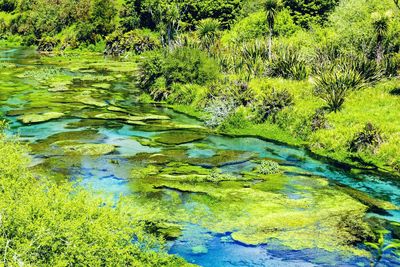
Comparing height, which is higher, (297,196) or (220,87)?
(220,87)

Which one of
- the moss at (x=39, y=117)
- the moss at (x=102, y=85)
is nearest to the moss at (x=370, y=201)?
the moss at (x=39, y=117)

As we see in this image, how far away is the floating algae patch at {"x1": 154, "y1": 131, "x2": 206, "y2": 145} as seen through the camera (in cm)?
2814

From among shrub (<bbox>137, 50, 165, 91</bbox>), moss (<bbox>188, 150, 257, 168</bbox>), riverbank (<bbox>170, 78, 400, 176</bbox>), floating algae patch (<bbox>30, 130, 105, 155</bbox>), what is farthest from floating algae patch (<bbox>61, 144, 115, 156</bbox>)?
shrub (<bbox>137, 50, 165, 91</bbox>)

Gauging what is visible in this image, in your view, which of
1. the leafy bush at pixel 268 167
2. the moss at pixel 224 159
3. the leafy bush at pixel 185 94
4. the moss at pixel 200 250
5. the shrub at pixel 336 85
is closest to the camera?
the moss at pixel 200 250

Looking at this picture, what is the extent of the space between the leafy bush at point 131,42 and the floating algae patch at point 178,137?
155 feet

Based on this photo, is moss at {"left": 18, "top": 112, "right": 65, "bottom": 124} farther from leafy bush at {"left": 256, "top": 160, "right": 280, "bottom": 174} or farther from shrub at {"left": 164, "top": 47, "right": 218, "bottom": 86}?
leafy bush at {"left": 256, "top": 160, "right": 280, "bottom": 174}

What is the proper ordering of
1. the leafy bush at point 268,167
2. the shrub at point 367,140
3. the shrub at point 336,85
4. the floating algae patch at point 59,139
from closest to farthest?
the leafy bush at point 268,167, the shrub at point 367,140, the floating algae patch at point 59,139, the shrub at point 336,85

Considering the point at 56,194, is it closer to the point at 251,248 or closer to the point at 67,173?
the point at 251,248

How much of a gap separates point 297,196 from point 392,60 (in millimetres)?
20707

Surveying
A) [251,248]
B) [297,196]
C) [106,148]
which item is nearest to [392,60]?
[297,196]

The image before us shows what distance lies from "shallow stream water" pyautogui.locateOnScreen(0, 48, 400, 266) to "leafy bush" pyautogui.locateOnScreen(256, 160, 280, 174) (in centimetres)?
49

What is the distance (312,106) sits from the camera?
1200 inches

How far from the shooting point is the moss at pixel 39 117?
32.0m

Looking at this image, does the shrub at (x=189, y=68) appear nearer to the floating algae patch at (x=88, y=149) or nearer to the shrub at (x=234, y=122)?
the shrub at (x=234, y=122)
